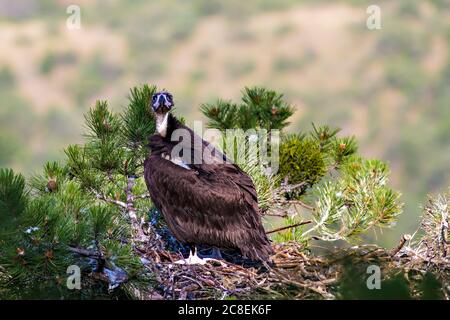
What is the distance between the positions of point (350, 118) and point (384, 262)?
47.1 metres

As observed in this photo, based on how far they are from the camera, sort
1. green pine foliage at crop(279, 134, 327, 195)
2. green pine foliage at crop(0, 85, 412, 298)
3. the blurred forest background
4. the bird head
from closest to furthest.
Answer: green pine foliage at crop(0, 85, 412, 298) < the bird head < green pine foliage at crop(279, 134, 327, 195) < the blurred forest background

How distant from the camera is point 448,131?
52.8m

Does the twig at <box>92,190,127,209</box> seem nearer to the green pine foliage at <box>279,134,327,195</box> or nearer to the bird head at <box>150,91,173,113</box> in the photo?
the bird head at <box>150,91,173,113</box>

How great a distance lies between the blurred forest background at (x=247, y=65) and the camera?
5331 centimetres

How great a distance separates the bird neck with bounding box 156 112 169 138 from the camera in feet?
31.4

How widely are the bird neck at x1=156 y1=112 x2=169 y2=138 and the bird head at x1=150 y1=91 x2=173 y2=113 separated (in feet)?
0.19

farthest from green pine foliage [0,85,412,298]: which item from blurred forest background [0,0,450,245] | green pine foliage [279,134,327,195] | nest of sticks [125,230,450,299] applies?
blurred forest background [0,0,450,245]

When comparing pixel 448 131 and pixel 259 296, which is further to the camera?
pixel 448 131

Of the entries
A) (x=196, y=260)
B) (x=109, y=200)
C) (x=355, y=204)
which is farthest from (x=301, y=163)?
(x=109, y=200)

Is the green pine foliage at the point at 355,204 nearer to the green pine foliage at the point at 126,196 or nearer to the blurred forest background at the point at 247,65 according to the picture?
the green pine foliage at the point at 126,196
